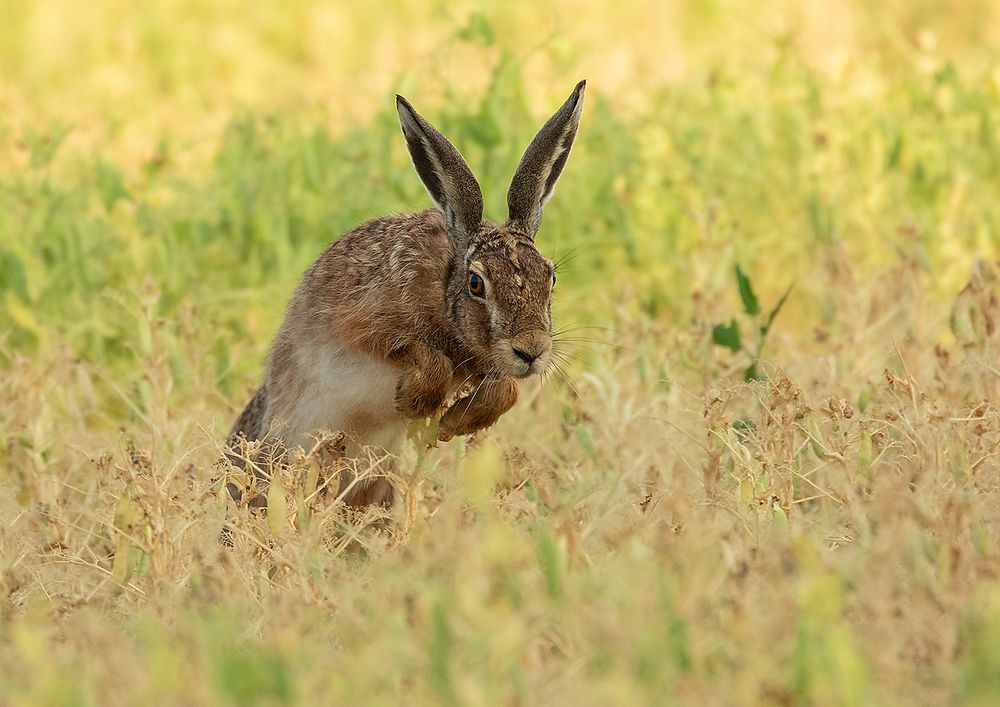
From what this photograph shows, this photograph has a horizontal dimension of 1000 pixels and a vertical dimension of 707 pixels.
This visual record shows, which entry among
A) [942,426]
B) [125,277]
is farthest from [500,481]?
[125,277]

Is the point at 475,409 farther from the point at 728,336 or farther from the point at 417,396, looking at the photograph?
the point at 728,336

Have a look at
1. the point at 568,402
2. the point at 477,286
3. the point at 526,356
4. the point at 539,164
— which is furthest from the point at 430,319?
the point at 568,402

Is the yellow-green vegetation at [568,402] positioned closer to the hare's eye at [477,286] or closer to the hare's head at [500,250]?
the hare's head at [500,250]

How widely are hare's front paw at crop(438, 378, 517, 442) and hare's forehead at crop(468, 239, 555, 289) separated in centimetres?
30

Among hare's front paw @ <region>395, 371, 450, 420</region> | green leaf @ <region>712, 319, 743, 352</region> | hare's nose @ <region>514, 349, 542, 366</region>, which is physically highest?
hare's nose @ <region>514, 349, 542, 366</region>

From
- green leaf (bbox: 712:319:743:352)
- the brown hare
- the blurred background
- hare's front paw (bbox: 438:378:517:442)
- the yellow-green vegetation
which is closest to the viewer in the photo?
the yellow-green vegetation

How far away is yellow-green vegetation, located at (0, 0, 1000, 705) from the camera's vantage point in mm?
2828

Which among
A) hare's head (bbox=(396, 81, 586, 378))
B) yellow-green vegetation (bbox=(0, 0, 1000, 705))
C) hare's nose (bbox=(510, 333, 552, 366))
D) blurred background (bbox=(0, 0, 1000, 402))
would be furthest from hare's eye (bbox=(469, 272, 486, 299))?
blurred background (bbox=(0, 0, 1000, 402))

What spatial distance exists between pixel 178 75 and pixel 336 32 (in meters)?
1.51

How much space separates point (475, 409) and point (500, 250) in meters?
0.44

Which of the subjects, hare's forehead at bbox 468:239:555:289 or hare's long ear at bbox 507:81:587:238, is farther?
hare's long ear at bbox 507:81:587:238

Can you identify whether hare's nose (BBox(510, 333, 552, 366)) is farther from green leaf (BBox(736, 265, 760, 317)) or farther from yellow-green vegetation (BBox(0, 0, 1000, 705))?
green leaf (BBox(736, 265, 760, 317))

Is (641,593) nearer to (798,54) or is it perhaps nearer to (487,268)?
(487,268)

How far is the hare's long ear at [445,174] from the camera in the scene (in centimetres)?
439
